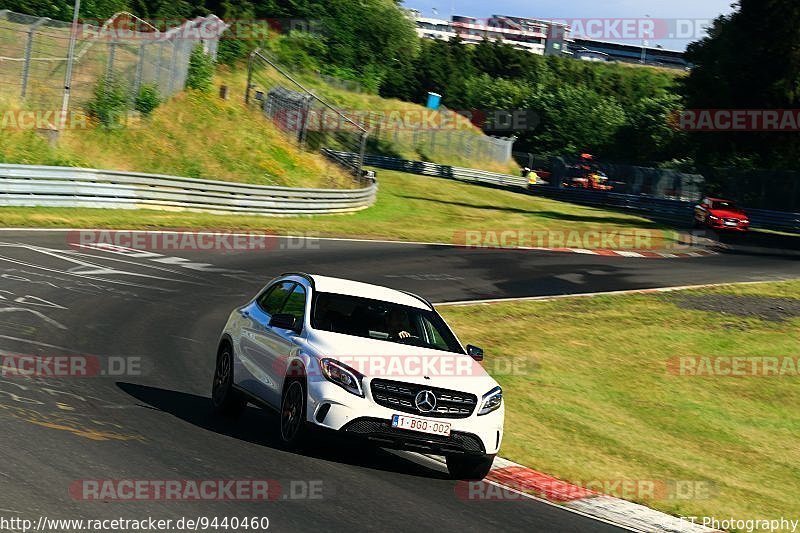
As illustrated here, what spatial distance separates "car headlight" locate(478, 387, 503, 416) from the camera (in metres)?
10.1

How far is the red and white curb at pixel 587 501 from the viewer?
9.77 metres

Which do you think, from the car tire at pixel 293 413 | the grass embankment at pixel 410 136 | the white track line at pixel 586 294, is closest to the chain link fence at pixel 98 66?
the white track line at pixel 586 294

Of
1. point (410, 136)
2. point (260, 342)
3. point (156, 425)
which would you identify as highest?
point (410, 136)

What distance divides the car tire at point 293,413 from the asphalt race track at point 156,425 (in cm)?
16

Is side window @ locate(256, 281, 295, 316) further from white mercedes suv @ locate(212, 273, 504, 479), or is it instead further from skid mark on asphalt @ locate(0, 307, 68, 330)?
skid mark on asphalt @ locate(0, 307, 68, 330)

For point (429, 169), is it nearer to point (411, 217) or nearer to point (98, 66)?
point (411, 217)

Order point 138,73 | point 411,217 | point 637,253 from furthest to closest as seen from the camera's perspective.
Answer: point 411,217 → point 138,73 → point 637,253

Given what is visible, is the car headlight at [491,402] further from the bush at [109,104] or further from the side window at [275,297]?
the bush at [109,104]

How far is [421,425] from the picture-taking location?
32.1ft

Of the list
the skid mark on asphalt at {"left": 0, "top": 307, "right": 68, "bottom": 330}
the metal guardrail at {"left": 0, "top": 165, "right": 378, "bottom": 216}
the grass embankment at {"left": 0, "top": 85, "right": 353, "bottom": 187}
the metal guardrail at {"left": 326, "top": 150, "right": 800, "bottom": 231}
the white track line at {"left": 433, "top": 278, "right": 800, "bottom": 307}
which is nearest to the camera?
the skid mark on asphalt at {"left": 0, "top": 307, "right": 68, "bottom": 330}

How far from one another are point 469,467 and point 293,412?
5.53 feet

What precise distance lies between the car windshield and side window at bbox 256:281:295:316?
69cm

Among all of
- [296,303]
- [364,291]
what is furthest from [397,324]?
[296,303]

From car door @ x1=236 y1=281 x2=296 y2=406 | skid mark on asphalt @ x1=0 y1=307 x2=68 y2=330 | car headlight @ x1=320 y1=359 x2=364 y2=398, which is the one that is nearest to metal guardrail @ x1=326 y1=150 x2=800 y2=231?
skid mark on asphalt @ x1=0 y1=307 x2=68 y2=330
